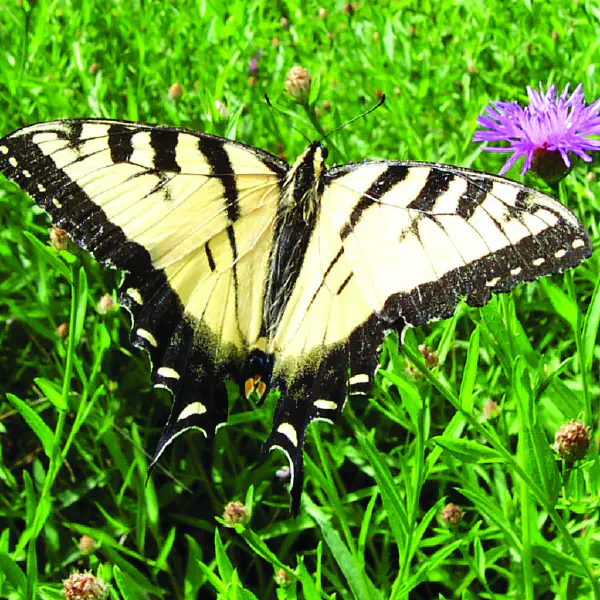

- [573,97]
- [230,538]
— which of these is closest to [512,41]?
[573,97]

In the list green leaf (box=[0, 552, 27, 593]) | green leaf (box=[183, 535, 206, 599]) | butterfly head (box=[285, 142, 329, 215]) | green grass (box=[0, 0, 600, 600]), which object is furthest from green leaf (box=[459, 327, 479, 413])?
green leaf (box=[0, 552, 27, 593])

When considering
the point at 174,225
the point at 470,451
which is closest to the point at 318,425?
the point at 174,225

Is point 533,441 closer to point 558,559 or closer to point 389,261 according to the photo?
point 558,559

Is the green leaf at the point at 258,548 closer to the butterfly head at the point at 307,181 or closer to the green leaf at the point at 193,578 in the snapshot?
the green leaf at the point at 193,578

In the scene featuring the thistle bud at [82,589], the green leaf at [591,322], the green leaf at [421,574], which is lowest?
the green leaf at [421,574]

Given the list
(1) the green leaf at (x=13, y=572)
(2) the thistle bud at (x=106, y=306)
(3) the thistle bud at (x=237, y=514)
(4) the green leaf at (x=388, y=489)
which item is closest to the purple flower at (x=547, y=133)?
(4) the green leaf at (x=388, y=489)

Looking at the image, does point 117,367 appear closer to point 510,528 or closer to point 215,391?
point 215,391

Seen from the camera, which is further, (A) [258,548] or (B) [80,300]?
(B) [80,300]
